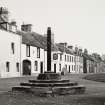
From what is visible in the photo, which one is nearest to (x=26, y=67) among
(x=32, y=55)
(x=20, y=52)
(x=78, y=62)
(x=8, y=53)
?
(x=32, y=55)

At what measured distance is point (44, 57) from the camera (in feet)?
157

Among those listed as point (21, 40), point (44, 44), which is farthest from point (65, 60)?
point (21, 40)

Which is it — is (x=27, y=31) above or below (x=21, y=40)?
above

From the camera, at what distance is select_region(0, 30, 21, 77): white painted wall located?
34.8m

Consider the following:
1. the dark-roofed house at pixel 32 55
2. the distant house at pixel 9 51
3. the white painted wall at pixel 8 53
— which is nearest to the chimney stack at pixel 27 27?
the dark-roofed house at pixel 32 55

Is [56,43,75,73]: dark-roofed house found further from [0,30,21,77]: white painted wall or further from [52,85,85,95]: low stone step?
[52,85,85,95]: low stone step

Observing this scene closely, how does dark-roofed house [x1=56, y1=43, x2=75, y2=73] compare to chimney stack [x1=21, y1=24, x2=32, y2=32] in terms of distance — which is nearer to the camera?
chimney stack [x1=21, y1=24, x2=32, y2=32]

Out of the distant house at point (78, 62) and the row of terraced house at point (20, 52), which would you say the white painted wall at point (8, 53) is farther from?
the distant house at point (78, 62)

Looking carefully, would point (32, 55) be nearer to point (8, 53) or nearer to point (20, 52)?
point (20, 52)

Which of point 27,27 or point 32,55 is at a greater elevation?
point 27,27

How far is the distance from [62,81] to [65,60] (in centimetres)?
4646

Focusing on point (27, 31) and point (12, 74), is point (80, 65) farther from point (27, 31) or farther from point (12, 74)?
point (12, 74)

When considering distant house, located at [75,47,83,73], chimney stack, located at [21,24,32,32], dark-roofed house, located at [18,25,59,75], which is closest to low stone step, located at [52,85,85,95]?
dark-roofed house, located at [18,25,59,75]

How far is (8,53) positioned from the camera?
36312 mm
